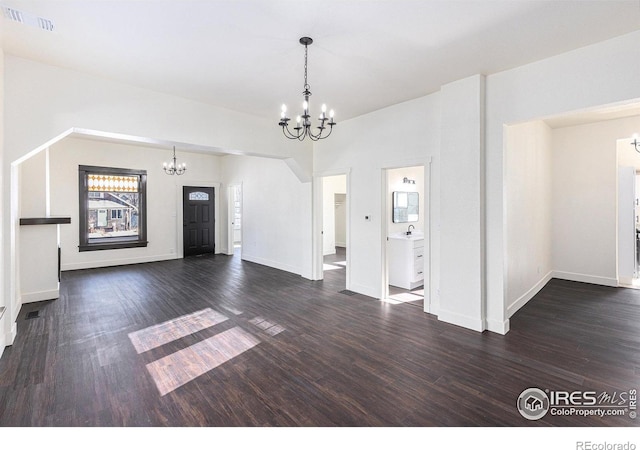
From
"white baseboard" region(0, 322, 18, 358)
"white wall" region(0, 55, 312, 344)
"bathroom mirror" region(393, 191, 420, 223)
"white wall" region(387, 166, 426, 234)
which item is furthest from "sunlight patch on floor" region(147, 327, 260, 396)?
"bathroom mirror" region(393, 191, 420, 223)

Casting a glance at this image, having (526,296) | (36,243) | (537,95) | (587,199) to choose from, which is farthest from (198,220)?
(587,199)

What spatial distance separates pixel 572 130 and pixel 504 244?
414cm

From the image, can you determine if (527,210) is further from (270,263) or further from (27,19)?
(27,19)

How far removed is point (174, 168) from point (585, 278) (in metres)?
9.45

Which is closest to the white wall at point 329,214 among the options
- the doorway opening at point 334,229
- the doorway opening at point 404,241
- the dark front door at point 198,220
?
the doorway opening at point 334,229

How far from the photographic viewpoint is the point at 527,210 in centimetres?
459

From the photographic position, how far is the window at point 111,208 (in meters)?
7.26

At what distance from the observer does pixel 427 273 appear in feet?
14.0

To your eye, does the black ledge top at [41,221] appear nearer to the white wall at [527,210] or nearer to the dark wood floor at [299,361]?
the dark wood floor at [299,361]

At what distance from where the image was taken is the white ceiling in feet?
7.70

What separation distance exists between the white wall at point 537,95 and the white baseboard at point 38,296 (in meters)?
6.32

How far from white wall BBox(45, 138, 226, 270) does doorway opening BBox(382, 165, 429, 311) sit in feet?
18.6

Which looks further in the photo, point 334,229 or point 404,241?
point 334,229

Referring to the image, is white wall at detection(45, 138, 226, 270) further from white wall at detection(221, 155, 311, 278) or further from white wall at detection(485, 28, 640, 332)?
white wall at detection(485, 28, 640, 332)
